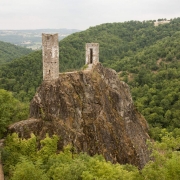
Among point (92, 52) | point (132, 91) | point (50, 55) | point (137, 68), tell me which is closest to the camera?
point (50, 55)

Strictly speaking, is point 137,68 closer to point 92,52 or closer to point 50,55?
point 92,52

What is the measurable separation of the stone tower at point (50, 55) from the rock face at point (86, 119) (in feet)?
3.12

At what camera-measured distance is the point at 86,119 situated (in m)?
28.5

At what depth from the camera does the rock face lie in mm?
27000


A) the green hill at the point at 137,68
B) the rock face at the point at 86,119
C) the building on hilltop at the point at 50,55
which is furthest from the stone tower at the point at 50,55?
the green hill at the point at 137,68

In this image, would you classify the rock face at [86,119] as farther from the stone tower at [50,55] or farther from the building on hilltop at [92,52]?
the building on hilltop at [92,52]

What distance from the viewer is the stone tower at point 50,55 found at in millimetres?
28250

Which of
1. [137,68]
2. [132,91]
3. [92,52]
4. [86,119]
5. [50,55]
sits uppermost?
[92,52]

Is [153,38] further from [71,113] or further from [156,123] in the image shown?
[71,113]

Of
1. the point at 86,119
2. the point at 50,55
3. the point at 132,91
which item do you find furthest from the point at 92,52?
the point at 132,91

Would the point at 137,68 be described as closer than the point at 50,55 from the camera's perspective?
No

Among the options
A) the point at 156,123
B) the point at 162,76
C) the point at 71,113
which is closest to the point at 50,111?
the point at 71,113

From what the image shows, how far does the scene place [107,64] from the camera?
103m

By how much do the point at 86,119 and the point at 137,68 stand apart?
64923 millimetres
